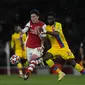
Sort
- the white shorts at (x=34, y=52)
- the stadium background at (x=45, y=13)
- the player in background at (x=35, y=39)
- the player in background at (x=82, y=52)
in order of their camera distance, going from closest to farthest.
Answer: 1. the player in background at (x=35, y=39)
2. the white shorts at (x=34, y=52)
3. the player in background at (x=82, y=52)
4. the stadium background at (x=45, y=13)

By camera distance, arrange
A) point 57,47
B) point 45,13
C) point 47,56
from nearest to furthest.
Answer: point 47,56
point 57,47
point 45,13

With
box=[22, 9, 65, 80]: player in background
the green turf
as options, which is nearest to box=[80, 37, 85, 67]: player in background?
the green turf

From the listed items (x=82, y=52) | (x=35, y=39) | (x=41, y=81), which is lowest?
(x=82, y=52)

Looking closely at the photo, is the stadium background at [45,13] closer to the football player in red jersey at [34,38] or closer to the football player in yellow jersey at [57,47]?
the football player in red jersey at [34,38]

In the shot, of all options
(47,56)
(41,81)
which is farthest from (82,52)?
(47,56)

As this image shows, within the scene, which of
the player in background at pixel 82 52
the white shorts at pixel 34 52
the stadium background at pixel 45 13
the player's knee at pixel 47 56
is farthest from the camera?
the stadium background at pixel 45 13

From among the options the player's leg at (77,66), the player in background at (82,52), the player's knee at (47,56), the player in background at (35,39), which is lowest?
the player in background at (82,52)

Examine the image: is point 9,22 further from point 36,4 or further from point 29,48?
point 29,48

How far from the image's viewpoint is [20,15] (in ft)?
106

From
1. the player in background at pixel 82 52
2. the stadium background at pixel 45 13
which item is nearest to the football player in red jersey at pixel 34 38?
the player in background at pixel 82 52

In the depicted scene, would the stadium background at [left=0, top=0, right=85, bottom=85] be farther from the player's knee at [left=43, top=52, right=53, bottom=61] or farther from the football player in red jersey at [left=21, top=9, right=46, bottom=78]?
the player's knee at [left=43, top=52, right=53, bottom=61]

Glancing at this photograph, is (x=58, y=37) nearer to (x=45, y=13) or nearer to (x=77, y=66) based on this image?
(x=77, y=66)

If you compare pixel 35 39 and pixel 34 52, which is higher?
pixel 35 39

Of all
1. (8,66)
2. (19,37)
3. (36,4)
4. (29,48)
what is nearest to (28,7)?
(36,4)
